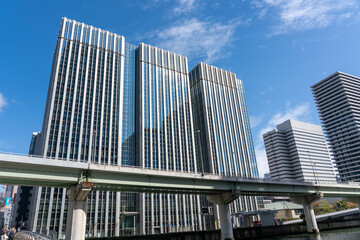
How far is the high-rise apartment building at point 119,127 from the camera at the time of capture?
3381 inches

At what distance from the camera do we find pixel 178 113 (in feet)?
421

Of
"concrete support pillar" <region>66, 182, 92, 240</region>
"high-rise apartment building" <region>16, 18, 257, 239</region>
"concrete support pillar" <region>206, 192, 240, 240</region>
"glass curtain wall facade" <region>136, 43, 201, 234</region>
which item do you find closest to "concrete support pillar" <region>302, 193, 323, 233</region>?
"concrete support pillar" <region>206, 192, 240, 240</region>

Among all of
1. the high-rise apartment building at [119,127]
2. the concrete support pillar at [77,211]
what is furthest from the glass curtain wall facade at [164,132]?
the concrete support pillar at [77,211]

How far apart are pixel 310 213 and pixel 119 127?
2991 inches

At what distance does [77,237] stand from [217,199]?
29020mm

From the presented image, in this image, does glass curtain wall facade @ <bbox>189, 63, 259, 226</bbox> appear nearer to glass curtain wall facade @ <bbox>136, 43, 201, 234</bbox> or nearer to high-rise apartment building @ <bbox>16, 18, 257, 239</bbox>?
high-rise apartment building @ <bbox>16, 18, 257, 239</bbox>

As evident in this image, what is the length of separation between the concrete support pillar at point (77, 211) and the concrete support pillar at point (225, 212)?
87.5ft

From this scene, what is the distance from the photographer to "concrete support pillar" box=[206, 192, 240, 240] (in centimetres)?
4722

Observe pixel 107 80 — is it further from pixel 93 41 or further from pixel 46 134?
pixel 46 134

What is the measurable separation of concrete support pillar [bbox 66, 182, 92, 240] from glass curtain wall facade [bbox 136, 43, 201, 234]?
61.6 metres

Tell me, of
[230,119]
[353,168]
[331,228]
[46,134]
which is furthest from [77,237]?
[353,168]

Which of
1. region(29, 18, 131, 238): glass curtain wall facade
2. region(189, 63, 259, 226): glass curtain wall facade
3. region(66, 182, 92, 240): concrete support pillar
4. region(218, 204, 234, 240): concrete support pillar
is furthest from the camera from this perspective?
region(189, 63, 259, 226): glass curtain wall facade

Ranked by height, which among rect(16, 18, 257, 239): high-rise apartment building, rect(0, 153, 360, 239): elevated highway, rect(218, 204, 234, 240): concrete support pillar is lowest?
rect(218, 204, 234, 240): concrete support pillar

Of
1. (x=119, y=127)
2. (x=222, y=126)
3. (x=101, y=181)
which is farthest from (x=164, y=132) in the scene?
(x=101, y=181)
